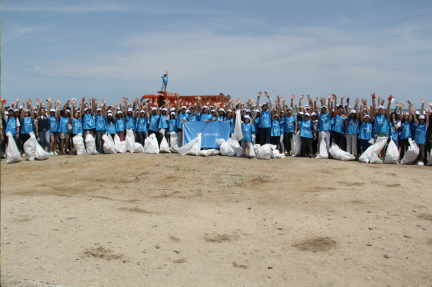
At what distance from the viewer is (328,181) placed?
781 centimetres

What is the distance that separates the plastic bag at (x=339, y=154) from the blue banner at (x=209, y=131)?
347 cm

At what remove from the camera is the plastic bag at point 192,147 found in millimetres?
11398

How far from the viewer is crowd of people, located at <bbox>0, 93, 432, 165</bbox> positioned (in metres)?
10.3

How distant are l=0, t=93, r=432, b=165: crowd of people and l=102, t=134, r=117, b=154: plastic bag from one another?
0.52 meters

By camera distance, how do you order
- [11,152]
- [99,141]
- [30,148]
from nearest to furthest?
[11,152], [30,148], [99,141]

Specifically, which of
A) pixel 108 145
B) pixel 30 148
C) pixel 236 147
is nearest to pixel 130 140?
pixel 108 145

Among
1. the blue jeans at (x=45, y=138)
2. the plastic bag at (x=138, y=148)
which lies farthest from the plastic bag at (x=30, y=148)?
the plastic bag at (x=138, y=148)

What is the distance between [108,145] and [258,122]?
17.3 feet

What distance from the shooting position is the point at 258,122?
11.6m

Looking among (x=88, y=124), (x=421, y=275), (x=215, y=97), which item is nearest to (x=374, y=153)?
(x=421, y=275)

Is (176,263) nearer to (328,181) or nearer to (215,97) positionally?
(328,181)

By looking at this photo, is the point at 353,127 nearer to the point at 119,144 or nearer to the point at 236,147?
the point at 236,147

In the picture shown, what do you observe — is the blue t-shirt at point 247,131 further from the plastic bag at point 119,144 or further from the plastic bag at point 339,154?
the plastic bag at point 119,144

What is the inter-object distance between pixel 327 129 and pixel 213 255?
790cm
